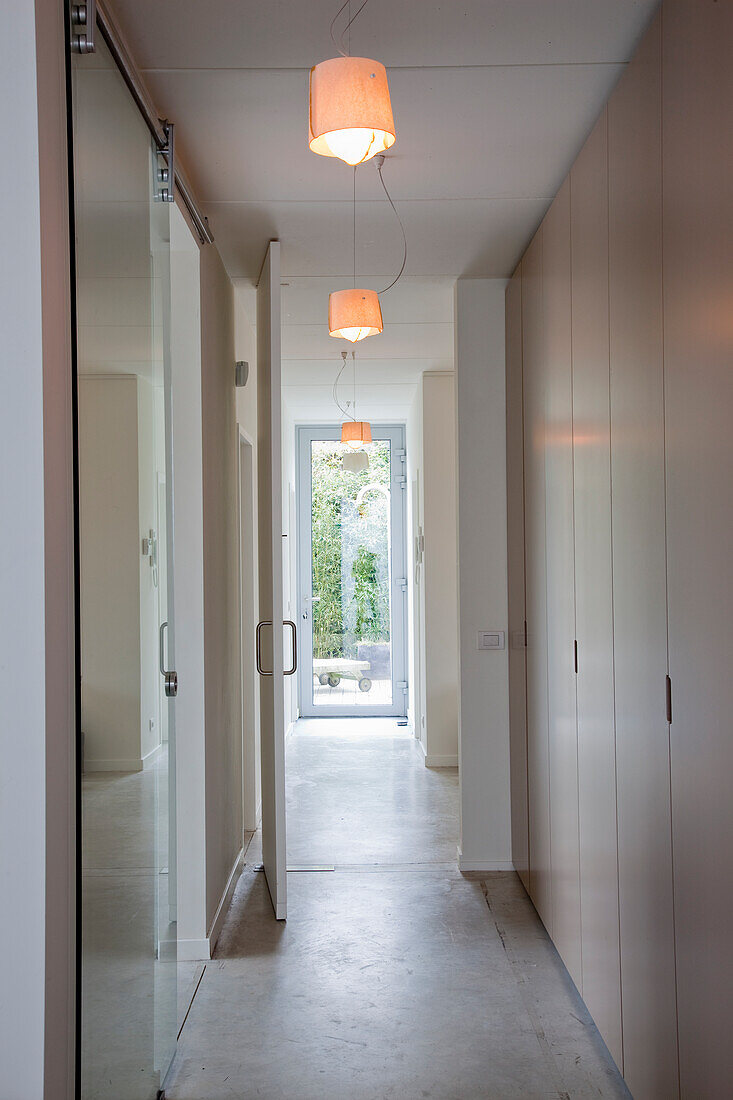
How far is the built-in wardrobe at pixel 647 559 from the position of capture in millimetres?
1683

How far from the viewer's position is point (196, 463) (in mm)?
3303

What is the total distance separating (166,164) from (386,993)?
8.69 feet

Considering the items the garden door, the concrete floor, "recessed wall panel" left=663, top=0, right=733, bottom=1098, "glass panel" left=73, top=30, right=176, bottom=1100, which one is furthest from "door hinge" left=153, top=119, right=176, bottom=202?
the garden door

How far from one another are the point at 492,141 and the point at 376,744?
5.18 m

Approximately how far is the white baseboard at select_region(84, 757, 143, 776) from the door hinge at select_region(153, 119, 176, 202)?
1.50 m

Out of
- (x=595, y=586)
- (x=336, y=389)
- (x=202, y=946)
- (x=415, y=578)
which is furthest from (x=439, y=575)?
(x=595, y=586)

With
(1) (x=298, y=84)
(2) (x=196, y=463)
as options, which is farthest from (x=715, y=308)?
(2) (x=196, y=463)

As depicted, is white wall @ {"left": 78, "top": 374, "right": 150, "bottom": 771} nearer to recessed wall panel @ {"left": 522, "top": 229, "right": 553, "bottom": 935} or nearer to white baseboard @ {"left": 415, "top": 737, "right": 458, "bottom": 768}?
recessed wall panel @ {"left": 522, "top": 229, "right": 553, "bottom": 935}

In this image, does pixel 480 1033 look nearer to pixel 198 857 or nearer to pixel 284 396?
pixel 198 857

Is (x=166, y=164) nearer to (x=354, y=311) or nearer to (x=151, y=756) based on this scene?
(x=354, y=311)

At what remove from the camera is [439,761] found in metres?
6.31

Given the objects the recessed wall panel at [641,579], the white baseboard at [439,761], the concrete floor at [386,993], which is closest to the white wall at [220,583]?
the concrete floor at [386,993]

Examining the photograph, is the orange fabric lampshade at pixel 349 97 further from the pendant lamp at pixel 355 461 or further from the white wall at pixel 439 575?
Answer: the pendant lamp at pixel 355 461

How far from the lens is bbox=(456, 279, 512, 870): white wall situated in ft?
13.8
